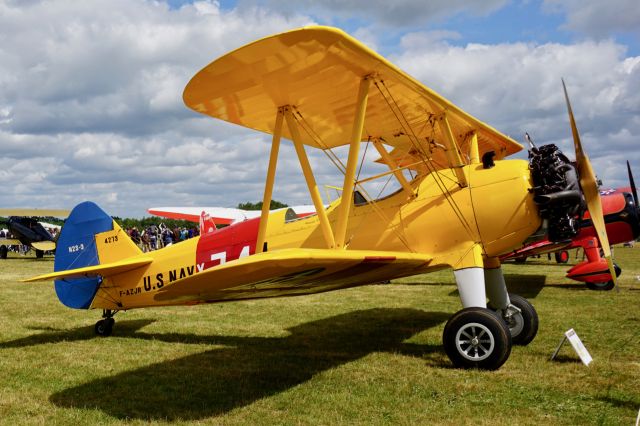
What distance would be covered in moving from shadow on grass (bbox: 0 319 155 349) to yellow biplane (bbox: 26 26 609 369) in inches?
30.2

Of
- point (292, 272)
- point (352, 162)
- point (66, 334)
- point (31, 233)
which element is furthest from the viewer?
point (31, 233)

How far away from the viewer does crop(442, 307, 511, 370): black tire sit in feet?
17.4

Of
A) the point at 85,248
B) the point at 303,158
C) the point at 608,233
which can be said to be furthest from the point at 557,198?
the point at 85,248

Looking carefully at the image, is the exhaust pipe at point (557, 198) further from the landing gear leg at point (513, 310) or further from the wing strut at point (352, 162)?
the wing strut at point (352, 162)

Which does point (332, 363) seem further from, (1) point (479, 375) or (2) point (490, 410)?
(2) point (490, 410)

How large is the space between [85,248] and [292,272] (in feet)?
17.5

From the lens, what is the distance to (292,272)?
446 centimetres

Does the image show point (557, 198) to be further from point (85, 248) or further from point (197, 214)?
point (197, 214)

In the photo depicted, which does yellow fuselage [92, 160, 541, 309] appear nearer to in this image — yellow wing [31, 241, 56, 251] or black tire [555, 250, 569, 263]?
black tire [555, 250, 569, 263]

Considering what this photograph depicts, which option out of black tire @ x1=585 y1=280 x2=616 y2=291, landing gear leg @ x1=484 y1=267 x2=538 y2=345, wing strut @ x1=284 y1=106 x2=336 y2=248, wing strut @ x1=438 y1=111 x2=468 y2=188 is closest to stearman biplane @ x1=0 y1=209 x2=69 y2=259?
wing strut @ x1=284 y1=106 x2=336 y2=248

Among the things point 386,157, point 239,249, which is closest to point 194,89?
point 239,249

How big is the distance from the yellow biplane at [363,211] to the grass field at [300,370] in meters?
0.68

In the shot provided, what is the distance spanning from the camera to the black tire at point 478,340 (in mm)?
5312

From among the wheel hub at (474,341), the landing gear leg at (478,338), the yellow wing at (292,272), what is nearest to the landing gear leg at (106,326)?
the yellow wing at (292,272)
